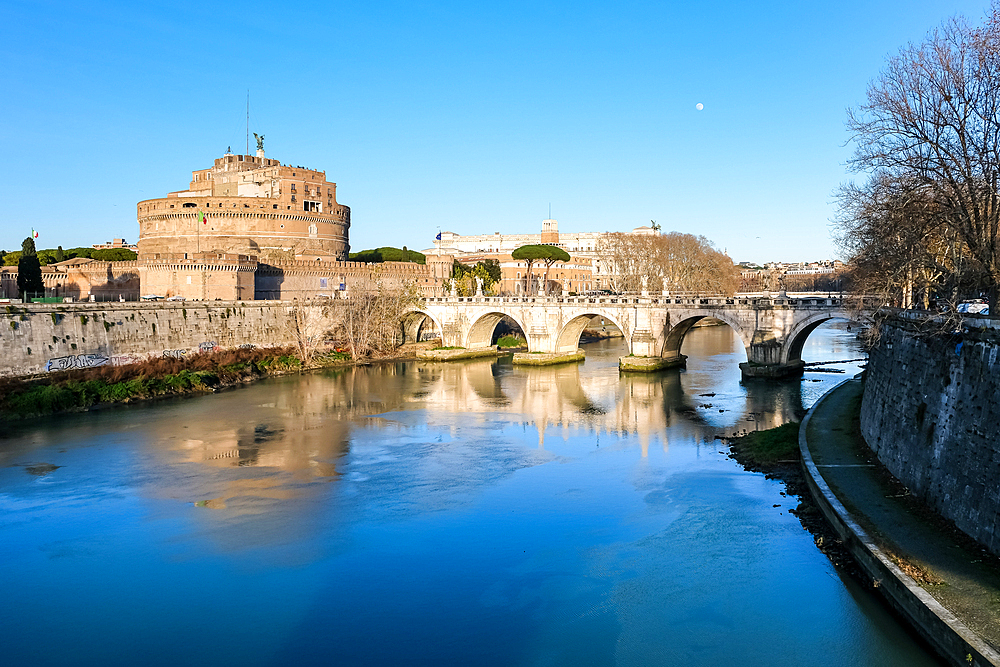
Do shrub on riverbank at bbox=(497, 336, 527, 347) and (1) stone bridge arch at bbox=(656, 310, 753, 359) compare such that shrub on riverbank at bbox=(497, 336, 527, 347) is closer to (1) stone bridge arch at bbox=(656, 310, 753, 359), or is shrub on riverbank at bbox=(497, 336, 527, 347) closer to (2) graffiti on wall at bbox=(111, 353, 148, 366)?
(1) stone bridge arch at bbox=(656, 310, 753, 359)

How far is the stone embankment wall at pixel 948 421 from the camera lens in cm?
909

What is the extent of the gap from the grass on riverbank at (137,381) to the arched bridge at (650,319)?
9.27 m

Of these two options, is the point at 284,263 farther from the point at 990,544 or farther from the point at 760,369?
the point at 990,544

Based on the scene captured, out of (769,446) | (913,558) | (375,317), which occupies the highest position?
(375,317)

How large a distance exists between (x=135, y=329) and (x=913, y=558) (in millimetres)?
28500

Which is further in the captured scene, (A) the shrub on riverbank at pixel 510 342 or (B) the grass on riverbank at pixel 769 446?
(A) the shrub on riverbank at pixel 510 342

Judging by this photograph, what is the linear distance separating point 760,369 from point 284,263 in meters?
25.9

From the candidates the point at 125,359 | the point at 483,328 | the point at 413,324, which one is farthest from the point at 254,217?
the point at 125,359

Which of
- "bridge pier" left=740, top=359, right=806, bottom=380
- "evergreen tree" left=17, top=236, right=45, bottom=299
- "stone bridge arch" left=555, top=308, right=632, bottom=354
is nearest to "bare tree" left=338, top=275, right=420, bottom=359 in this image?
"stone bridge arch" left=555, top=308, right=632, bottom=354

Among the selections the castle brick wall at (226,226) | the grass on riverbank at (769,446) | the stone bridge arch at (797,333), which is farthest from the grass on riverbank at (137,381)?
the stone bridge arch at (797,333)

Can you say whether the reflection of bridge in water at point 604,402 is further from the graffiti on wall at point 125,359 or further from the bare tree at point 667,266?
the bare tree at point 667,266

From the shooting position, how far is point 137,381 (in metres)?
25.3

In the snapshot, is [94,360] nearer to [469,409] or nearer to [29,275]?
[29,275]

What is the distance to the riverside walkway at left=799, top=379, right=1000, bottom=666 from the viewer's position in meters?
7.52
